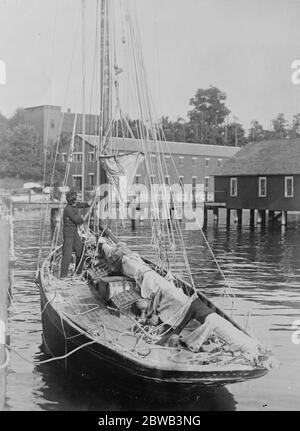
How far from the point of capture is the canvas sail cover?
63.2ft

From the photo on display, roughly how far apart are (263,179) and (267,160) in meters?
2.05

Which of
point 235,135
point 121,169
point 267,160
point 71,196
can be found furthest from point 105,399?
point 235,135

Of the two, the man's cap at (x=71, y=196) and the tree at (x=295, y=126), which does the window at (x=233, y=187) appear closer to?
the man's cap at (x=71, y=196)

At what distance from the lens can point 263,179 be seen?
5112 centimetres

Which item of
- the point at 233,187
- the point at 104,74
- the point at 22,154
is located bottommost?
the point at 233,187

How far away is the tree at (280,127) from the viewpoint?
342 ft

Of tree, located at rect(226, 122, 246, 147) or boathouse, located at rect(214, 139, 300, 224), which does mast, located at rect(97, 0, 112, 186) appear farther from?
tree, located at rect(226, 122, 246, 147)

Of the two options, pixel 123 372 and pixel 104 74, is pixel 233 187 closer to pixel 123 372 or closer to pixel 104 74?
pixel 104 74

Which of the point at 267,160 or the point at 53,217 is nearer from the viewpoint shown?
the point at 53,217

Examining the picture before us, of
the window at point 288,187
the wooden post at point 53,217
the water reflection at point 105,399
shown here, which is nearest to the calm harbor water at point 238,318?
the water reflection at point 105,399

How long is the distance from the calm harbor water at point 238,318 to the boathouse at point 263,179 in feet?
45.8

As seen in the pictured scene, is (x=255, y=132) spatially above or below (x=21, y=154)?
above

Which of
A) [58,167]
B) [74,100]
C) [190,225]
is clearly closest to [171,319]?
[74,100]
